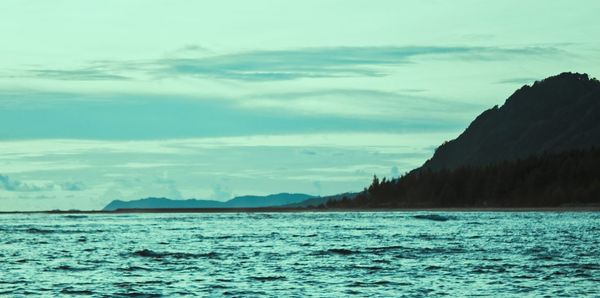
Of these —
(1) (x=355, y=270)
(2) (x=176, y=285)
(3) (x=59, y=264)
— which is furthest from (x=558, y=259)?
(3) (x=59, y=264)

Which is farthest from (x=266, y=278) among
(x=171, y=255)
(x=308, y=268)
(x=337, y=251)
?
(x=337, y=251)

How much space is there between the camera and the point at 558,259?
6881 cm

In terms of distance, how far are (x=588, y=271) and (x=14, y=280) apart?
3218cm

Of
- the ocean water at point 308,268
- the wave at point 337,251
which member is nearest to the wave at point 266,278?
the ocean water at point 308,268

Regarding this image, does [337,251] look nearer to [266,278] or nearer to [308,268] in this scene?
[308,268]

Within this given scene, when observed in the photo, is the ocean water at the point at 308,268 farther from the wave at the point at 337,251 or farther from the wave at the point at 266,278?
the wave at the point at 337,251

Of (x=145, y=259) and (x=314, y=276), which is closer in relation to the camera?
(x=314, y=276)

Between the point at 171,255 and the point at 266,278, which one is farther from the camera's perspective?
the point at 171,255

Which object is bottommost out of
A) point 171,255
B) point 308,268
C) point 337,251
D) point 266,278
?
point 266,278

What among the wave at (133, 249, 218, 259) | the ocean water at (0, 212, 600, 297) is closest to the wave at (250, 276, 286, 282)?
the ocean water at (0, 212, 600, 297)

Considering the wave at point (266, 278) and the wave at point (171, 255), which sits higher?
the wave at point (171, 255)

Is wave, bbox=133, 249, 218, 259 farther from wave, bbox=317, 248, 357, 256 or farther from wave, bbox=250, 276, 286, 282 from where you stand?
wave, bbox=250, 276, 286, 282

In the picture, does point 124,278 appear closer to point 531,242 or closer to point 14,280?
point 14,280

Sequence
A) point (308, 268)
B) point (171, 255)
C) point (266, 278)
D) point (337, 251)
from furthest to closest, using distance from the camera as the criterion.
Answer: point (337, 251)
point (171, 255)
point (308, 268)
point (266, 278)
